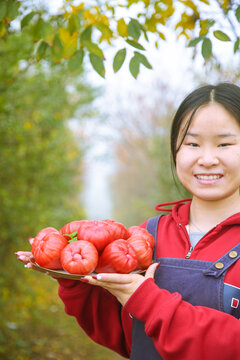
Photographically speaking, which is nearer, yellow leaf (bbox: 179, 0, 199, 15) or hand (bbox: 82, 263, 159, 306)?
hand (bbox: 82, 263, 159, 306)

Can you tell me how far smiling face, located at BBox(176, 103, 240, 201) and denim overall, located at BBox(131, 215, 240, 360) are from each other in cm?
27

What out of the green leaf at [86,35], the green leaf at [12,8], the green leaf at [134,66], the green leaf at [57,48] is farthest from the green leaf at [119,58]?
the green leaf at [12,8]

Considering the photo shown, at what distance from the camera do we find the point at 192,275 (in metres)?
1.47

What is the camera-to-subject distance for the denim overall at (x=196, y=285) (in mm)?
1390

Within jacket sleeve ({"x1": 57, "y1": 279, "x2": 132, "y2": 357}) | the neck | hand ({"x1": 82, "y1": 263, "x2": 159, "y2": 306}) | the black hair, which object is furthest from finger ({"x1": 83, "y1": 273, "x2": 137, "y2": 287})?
the black hair

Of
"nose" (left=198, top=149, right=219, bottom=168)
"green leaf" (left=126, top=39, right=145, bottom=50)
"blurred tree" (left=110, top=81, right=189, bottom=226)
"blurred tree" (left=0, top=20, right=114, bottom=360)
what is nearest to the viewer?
"nose" (left=198, top=149, right=219, bottom=168)

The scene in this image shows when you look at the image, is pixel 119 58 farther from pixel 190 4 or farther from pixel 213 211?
pixel 213 211

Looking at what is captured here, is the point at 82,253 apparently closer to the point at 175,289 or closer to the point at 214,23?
the point at 175,289

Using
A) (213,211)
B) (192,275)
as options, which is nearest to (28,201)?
(213,211)

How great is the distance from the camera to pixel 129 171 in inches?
663

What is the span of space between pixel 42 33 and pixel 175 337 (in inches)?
65.3

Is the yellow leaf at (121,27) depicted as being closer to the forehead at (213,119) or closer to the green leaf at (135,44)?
the green leaf at (135,44)

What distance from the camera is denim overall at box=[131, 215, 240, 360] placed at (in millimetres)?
1390

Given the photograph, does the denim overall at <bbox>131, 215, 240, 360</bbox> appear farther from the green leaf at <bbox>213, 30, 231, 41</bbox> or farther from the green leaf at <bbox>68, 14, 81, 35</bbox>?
the green leaf at <bbox>68, 14, 81, 35</bbox>
